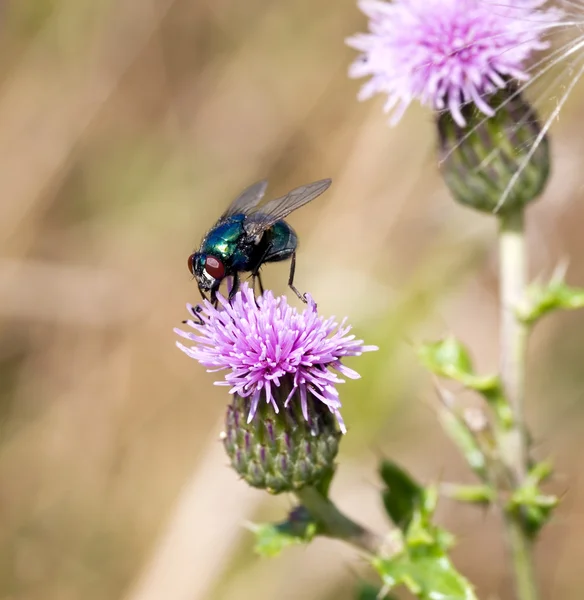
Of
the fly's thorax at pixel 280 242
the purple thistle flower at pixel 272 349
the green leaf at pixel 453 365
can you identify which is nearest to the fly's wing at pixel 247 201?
the fly's thorax at pixel 280 242

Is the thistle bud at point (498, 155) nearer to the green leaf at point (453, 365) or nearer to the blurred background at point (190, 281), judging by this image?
the green leaf at point (453, 365)

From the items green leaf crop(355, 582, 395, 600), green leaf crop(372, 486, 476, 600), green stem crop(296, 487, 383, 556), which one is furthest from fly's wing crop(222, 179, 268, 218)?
green leaf crop(355, 582, 395, 600)

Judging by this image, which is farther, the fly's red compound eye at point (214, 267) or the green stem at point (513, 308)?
the green stem at point (513, 308)

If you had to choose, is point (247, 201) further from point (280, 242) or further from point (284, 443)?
point (284, 443)

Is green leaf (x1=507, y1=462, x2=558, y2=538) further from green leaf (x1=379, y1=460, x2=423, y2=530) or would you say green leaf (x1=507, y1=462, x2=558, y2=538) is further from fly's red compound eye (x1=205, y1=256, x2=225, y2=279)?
fly's red compound eye (x1=205, y1=256, x2=225, y2=279)

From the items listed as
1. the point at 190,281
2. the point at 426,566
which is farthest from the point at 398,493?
the point at 190,281

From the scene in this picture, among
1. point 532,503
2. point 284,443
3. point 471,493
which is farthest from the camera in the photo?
point 471,493
